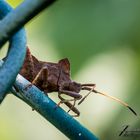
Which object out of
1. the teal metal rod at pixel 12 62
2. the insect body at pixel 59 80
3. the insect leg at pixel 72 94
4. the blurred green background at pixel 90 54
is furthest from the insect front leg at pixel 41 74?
the teal metal rod at pixel 12 62

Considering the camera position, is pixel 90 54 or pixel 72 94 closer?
pixel 72 94

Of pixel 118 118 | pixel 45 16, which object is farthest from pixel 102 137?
pixel 45 16

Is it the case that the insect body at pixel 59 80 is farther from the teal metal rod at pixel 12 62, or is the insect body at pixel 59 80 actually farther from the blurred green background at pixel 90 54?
the teal metal rod at pixel 12 62

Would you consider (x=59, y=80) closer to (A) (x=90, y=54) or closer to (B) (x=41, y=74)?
(B) (x=41, y=74)

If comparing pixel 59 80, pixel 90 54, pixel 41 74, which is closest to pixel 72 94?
pixel 59 80

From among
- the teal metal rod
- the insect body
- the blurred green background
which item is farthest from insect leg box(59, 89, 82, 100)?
the teal metal rod

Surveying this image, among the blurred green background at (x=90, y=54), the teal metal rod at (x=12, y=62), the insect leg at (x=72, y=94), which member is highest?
the blurred green background at (x=90, y=54)

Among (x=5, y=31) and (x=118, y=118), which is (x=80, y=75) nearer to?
(x=118, y=118)

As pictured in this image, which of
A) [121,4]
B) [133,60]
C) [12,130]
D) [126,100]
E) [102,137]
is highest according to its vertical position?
[121,4]
